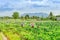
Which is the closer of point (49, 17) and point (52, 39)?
point (52, 39)

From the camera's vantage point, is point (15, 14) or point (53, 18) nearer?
point (15, 14)

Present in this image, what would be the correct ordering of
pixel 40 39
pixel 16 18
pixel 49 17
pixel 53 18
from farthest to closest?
pixel 49 17, pixel 53 18, pixel 16 18, pixel 40 39

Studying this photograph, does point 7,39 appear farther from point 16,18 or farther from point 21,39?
point 16,18

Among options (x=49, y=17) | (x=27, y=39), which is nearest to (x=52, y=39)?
(x=27, y=39)

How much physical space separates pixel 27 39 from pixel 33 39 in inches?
14.7

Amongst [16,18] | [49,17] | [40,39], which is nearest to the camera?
[40,39]

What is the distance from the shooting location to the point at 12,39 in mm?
15320

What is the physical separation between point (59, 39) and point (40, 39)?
1.32 m

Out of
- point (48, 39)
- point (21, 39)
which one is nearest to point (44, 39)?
point (48, 39)

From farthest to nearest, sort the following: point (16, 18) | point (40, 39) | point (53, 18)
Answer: point (53, 18) < point (16, 18) < point (40, 39)

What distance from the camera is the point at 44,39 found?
50.8ft

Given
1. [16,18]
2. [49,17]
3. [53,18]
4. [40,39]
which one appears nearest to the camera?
[40,39]

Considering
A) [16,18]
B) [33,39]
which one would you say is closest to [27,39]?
[33,39]

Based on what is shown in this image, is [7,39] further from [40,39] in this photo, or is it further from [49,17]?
[49,17]
